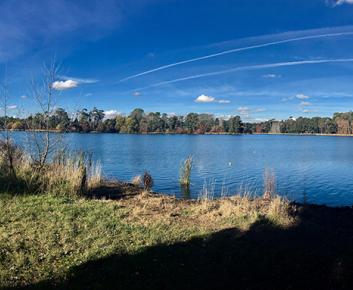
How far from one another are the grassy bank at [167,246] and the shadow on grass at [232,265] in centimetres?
2

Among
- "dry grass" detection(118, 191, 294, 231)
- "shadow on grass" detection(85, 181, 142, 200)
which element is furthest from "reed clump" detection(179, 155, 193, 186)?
"dry grass" detection(118, 191, 294, 231)

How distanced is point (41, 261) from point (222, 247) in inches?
128

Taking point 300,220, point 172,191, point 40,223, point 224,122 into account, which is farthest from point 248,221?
point 224,122

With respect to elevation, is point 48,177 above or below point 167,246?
above

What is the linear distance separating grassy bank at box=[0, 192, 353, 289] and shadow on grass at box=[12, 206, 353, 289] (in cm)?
2

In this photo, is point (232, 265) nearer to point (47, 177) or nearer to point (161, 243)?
point (161, 243)

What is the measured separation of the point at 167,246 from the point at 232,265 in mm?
1391

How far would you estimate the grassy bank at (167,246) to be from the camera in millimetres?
5672

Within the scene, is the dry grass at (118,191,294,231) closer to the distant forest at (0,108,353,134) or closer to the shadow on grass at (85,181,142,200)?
the shadow on grass at (85,181,142,200)

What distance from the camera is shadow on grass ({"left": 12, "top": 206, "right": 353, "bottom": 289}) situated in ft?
18.2

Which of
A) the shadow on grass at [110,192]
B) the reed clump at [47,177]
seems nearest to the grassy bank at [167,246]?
the reed clump at [47,177]

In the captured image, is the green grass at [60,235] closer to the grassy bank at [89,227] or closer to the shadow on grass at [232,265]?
the grassy bank at [89,227]

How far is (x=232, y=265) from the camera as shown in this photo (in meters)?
6.36

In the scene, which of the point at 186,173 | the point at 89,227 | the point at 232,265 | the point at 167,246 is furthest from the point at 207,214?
the point at 186,173
